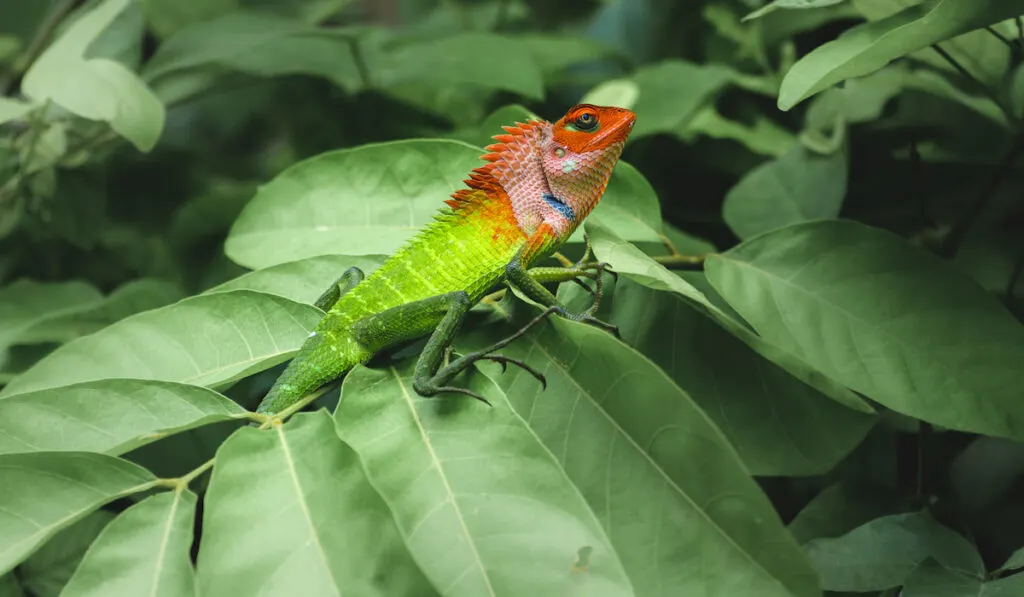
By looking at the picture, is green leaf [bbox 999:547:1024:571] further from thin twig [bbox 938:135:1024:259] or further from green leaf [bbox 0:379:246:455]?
green leaf [bbox 0:379:246:455]

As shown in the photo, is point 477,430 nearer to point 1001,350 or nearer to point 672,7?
point 1001,350

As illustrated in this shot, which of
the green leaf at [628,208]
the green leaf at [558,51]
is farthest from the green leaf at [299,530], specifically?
the green leaf at [558,51]

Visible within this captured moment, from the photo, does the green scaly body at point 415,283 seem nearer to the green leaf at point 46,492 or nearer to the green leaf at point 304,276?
the green leaf at point 304,276

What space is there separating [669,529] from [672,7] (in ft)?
8.14

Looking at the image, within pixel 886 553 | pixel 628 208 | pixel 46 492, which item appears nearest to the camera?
pixel 46 492

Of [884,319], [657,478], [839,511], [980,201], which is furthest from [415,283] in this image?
[980,201]

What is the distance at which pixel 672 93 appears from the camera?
7.43 feet

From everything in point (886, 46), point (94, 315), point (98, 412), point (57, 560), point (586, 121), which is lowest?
point (57, 560)

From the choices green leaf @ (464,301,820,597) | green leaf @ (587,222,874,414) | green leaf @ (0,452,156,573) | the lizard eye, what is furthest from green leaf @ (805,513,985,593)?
green leaf @ (0,452,156,573)

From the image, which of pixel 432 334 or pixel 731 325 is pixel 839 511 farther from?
pixel 432 334

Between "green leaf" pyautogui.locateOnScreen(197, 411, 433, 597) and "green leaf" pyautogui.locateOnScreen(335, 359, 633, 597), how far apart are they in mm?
54

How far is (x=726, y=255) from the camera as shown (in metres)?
1.41

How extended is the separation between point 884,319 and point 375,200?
0.94 m

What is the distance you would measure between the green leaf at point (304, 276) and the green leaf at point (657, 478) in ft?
1.76
